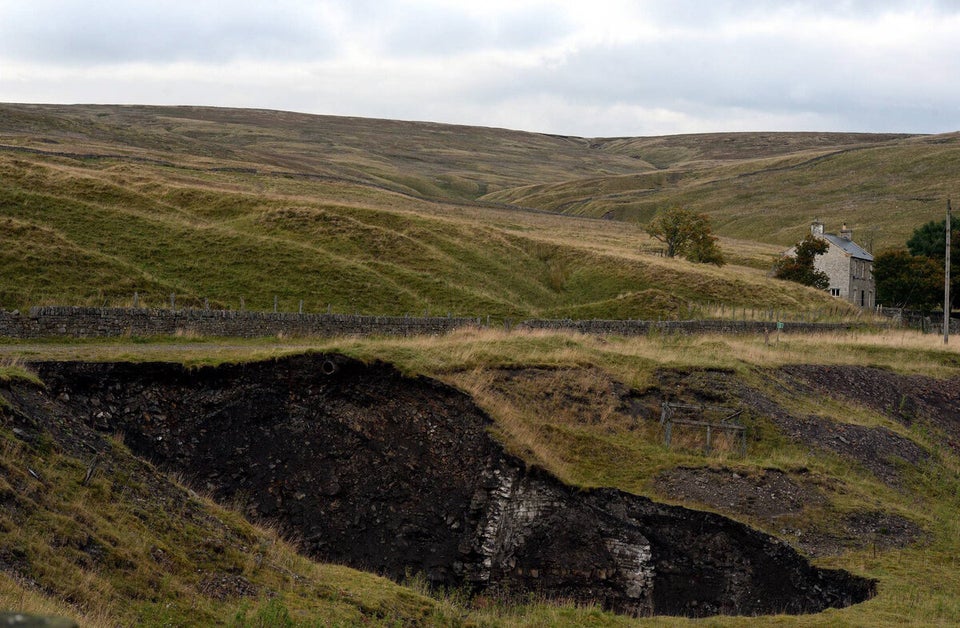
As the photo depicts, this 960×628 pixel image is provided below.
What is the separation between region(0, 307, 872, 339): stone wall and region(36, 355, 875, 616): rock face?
8821 mm

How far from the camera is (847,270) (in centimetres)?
8256

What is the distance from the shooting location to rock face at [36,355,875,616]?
22828mm

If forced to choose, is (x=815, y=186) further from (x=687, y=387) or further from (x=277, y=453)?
(x=277, y=453)

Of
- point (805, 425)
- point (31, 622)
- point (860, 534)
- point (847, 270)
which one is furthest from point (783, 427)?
point (847, 270)

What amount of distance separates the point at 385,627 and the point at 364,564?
23.1ft

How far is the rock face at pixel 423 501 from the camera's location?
74.9 feet

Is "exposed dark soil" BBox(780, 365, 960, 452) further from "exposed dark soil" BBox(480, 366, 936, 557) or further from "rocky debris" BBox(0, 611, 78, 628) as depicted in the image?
"rocky debris" BBox(0, 611, 78, 628)

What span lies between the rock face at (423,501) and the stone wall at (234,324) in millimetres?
8821

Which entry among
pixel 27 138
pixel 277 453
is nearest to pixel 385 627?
pixel 277 453

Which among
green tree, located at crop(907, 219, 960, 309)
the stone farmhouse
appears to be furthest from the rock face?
the stone farmhouse

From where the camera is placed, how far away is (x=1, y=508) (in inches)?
563

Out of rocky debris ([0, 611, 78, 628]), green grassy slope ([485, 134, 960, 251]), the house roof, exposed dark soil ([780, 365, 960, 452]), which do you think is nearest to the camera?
rocky debris ([0, 611, 78, 628])

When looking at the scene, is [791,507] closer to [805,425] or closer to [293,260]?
[805,425]

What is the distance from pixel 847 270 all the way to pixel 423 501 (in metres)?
67.7
